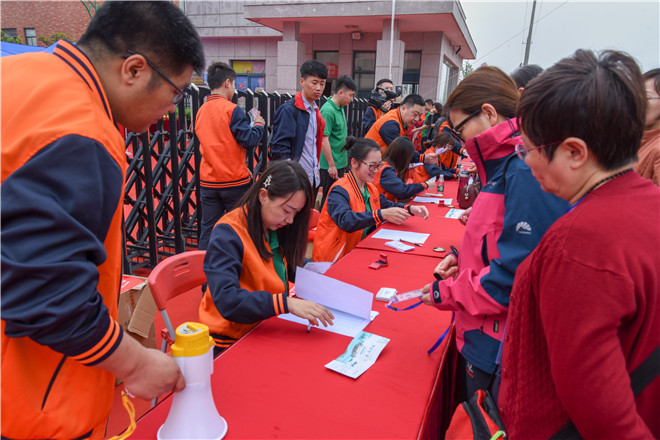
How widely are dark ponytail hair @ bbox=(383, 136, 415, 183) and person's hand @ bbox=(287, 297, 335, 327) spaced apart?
8.11ft

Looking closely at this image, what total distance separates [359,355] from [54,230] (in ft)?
2.98

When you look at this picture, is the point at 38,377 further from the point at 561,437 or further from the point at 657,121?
the point at 657,121

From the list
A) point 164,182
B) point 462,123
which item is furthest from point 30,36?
point 462,123

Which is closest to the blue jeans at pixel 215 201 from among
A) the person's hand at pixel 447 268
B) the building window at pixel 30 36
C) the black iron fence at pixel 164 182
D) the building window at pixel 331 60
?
the black iron fence at pixel 164 182

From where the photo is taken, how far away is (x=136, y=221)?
3.65 m

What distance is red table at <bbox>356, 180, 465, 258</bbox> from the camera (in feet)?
7.76

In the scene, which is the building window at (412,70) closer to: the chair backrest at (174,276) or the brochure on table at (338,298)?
the chair backrest at (174,276)

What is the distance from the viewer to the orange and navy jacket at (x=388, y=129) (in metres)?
4.33

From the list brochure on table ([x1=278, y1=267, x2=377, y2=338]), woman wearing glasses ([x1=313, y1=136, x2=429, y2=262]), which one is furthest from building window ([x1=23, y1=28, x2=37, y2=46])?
brochure on table ([x1=278, y1=267, x2=377, y2=338])

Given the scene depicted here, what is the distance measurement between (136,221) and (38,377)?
10.6 feet

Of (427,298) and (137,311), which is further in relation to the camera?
(137,311)

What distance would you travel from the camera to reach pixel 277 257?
169cm

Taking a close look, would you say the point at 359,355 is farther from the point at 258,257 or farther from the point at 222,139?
the point at 222,139

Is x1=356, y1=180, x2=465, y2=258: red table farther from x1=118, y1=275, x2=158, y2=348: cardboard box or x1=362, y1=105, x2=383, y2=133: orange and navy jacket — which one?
x1=362, y1=105, x2=383, y2=133: orange and navy jacket
